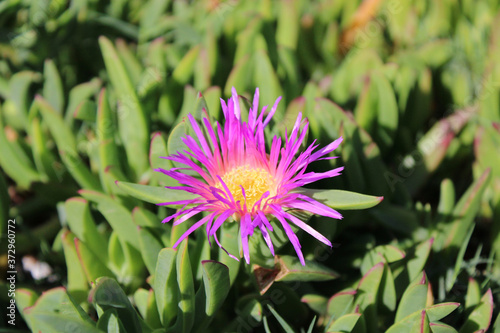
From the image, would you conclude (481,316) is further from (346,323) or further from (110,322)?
(110,322)

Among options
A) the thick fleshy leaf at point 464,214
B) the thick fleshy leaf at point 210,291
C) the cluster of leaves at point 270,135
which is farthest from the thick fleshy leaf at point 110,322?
the thick fleshy leaf at point 464,214

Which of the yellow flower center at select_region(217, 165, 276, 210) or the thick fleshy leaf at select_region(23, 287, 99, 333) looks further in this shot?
the yellow flower center at select_region(217, 165, 276, 210)

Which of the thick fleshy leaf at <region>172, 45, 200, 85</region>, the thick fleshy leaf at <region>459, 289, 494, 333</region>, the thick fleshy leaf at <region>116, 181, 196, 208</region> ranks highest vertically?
the thick fleshy leaf at <region>172, 45, 200, 85</region>

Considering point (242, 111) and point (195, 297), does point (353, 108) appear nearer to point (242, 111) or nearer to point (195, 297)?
point (242, 111)

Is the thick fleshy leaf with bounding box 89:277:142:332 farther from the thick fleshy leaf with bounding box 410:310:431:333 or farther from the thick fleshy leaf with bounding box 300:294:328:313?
the thick fleshy leaf with bounding box 410:310:431:333

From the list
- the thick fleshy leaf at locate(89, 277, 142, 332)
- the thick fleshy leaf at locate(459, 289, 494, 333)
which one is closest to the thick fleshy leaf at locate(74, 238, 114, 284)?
the thick fleshy leaf at locate(89, 277, 142, 332)

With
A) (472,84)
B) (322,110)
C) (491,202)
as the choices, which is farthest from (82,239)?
(472,84)

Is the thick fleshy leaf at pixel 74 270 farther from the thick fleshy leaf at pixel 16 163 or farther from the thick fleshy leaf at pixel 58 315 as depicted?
the thick fleshy leaf at pixel 16 163

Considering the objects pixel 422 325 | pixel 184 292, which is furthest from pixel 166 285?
pixel 422 325
